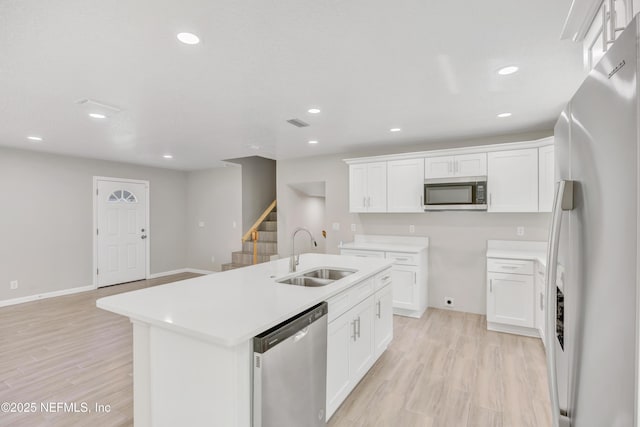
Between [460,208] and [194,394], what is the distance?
3.56m

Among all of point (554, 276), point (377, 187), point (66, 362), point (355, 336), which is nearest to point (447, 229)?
point (377, 187)

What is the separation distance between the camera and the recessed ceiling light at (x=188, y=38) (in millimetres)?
1807

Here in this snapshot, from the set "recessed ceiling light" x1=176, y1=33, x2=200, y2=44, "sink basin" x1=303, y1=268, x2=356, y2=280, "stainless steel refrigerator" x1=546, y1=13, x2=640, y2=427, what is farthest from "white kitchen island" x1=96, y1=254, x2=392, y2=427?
"recessed ceiling light" x1=176, y1=33, x2=200, y2=44

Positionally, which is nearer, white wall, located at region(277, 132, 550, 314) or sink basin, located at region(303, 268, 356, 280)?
sink basin, located at region(303, 268, 356, 280)

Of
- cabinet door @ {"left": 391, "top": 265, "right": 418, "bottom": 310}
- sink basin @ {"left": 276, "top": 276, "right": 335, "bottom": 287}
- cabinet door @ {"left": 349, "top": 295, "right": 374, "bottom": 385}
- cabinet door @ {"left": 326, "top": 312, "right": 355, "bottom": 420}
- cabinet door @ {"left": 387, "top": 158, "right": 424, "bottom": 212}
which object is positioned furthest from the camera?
cabinet door @ {"left": 387, "top": 158, "right": 424, "bottom": 212}

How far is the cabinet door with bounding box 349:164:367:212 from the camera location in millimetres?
4715

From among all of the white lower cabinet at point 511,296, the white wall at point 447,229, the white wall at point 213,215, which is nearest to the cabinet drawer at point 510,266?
the white lower cabinet at point 511,296

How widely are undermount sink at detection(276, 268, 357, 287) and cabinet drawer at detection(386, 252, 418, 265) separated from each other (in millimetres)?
1549

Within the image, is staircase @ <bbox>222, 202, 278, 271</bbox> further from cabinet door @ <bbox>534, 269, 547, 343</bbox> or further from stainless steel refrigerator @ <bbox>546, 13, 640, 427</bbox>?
stainless steel refrigerator @ <bbox>546, 13, 640, 427</bbox>

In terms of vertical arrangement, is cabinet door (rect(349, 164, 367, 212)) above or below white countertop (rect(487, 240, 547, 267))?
above

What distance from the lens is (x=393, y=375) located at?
2.68 metres

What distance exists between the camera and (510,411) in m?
2.21

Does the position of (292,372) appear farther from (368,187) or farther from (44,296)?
(44,296)

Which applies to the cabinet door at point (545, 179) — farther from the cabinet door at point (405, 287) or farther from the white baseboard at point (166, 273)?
the white baseboard at point (166, 273)
